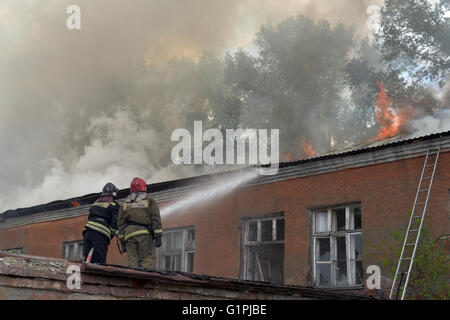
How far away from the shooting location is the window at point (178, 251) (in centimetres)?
1326

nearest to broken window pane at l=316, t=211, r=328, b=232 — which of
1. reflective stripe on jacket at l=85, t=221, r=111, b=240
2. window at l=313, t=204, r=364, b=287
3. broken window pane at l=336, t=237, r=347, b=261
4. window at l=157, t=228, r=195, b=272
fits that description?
window at l=313, t=204, r=364, b=287

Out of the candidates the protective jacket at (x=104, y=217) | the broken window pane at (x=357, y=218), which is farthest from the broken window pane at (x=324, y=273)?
the protective jacket at (x=104, y=217)

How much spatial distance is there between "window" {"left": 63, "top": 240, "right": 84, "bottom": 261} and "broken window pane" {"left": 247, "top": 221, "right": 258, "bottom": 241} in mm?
5902

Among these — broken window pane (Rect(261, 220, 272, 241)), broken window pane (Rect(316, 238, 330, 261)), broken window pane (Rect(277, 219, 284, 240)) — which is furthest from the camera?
broken window pane (Rect(261, 220, 272, 241))

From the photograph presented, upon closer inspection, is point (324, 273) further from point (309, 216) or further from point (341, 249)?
point (309, 216)

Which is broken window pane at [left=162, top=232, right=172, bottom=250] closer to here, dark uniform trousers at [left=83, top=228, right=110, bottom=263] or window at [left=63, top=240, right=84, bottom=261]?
window at [left=63, top=240, right=84, bottom=261]

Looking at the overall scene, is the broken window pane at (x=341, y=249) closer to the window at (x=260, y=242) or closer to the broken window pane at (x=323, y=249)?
the broken window pane at (x=323, y=249)

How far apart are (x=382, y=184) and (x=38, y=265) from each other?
706 cm

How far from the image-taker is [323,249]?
11078 mm

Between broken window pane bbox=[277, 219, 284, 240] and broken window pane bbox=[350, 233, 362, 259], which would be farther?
broken window pane bbox=[277, 219, 284, 240]

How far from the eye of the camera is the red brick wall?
1001 cm

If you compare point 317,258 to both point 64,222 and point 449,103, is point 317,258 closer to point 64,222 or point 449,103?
point 64,222

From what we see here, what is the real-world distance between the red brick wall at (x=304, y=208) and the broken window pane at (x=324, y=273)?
0.23 m

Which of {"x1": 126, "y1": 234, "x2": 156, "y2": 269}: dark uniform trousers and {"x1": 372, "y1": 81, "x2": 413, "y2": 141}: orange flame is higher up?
{"x1": 372, "y1": 81, "x2": 413, "y2": 141}: orange flame
